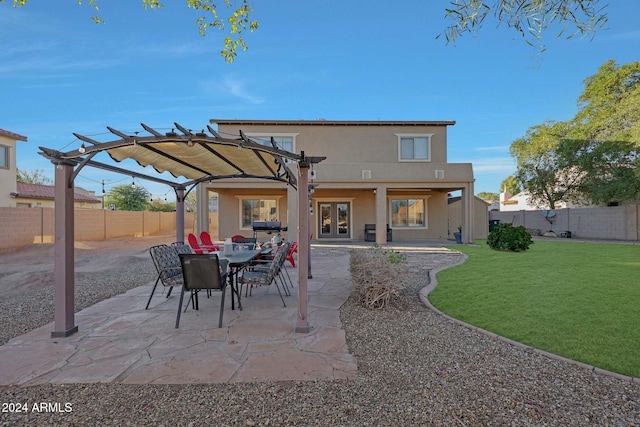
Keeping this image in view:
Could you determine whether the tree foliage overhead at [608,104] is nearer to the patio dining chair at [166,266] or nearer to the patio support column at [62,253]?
the patio dining chair at [166,266]

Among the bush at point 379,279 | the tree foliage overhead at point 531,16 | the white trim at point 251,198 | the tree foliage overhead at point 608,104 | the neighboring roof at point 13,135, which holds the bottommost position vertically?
the bush at point 379,279

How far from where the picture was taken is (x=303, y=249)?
4125 mm

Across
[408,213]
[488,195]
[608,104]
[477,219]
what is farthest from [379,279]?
[488,195]

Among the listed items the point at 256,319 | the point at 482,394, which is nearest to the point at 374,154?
the point at 256,319

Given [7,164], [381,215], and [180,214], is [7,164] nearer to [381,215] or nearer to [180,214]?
[180,214]

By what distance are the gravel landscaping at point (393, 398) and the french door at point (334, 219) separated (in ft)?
46.0

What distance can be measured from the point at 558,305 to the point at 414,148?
13106 mm

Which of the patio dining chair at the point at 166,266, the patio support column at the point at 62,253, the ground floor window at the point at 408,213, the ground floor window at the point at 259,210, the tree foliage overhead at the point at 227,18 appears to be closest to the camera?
the patio support column at the point at 62,253

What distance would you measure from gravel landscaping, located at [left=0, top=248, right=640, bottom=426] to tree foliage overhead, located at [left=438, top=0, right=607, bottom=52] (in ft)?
12.6

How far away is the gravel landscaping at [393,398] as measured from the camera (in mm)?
2320

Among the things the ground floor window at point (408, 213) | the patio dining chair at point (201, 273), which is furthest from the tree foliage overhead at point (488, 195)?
the patio dining chair at point (201, 273)

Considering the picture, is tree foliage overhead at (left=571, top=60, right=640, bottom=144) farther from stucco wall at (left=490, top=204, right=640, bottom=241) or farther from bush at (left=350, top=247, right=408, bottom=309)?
bush at (left=350, top=247, right=408, bottom=309)

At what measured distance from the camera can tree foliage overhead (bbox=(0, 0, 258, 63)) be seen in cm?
521

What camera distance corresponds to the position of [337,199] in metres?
17.4
